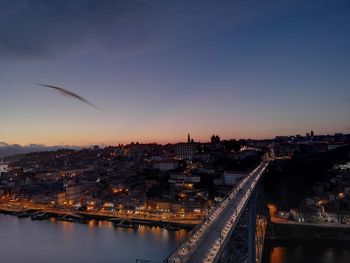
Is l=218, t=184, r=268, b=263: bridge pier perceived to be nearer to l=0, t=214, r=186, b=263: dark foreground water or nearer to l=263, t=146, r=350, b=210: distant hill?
l=0, t=214, r=186, b=263: dark foreground water

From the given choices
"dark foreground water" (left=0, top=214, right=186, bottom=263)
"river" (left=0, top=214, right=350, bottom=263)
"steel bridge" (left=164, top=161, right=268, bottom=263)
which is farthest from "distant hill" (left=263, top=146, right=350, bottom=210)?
"steel bridge" (left=164, top=161, right=268, bottom=263)

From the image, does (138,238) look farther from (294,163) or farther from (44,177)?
(44,177)

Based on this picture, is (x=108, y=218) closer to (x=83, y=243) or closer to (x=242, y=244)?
(x=83, y=243)

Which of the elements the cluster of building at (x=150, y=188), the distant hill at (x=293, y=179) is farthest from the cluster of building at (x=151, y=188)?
the distant hill at (x=293, y=179)

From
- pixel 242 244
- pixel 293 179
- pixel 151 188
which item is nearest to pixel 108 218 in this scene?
pixel 151 188

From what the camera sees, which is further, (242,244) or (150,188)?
(150,188)

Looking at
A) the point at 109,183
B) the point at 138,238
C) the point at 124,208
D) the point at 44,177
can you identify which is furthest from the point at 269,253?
the point at 44,177
